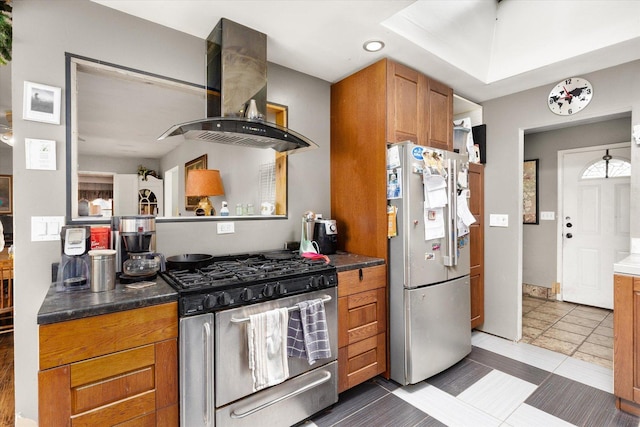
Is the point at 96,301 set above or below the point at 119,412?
above

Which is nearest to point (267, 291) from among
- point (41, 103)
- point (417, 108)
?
point (41, 103)

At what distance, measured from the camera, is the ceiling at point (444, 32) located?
180cm

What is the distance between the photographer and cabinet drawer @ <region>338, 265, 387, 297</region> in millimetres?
1990

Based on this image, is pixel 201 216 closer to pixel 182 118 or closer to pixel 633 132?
pixel 182 118

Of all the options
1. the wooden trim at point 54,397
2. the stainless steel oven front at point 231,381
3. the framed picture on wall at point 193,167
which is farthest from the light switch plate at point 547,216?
the wooden trim at point 54,397

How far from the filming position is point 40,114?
5.15 feet

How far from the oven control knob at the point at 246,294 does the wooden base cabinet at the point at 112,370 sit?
31 centimetres

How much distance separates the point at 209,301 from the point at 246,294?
19cm

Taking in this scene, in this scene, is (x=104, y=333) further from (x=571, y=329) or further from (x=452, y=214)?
(x=571, y=329)

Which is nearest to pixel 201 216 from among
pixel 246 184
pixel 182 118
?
pixel 246 184

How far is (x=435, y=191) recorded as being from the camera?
2297 mm

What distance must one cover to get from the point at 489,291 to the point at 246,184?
2.74 m

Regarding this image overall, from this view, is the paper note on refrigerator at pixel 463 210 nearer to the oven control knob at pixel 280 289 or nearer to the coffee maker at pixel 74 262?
the oven control knob at pixel 280 289

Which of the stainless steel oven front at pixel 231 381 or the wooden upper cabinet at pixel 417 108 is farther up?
the wooden upper cabinet at pixel 417 108
